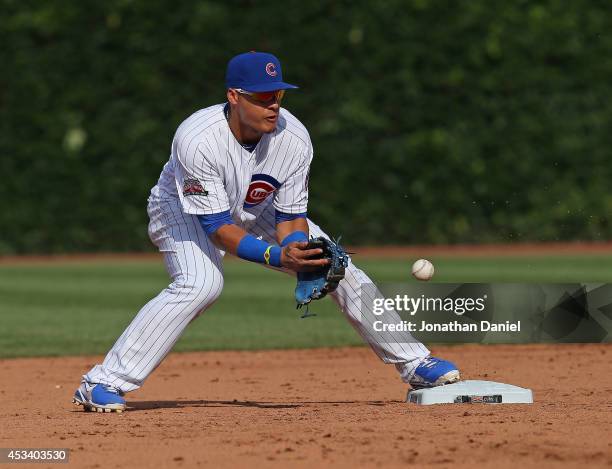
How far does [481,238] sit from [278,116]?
1148cm

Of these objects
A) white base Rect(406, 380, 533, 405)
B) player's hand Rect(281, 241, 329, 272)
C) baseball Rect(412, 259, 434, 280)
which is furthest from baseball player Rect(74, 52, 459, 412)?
baseball Rect(412, 259, 434, 280)

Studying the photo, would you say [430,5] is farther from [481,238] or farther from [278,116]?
[278,116]

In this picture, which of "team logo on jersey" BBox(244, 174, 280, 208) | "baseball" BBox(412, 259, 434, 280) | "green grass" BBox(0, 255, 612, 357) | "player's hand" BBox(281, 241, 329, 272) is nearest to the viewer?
"player's hand" BBox(281, 241, 329, 272)

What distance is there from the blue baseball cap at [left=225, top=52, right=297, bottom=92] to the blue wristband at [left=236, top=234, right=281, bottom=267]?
703mm

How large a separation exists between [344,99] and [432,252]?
2477 mm

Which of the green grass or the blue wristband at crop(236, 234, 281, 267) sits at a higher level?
the green grass

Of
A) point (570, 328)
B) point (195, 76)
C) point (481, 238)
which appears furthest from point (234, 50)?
point (570, 328)

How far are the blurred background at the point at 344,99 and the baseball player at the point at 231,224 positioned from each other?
406 inches

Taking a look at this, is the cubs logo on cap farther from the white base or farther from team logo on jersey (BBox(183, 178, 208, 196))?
the white base

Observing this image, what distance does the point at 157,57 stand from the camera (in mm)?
16312

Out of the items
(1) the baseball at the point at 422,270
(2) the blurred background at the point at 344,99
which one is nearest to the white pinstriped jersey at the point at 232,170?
(1) the baseball at the point at 422,270

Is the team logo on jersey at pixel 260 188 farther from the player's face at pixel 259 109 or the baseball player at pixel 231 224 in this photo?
the player's face at pixel 259 109

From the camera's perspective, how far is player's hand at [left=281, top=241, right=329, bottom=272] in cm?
546

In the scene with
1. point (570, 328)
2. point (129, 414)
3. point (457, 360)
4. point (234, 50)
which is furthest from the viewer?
point (234, 50)
